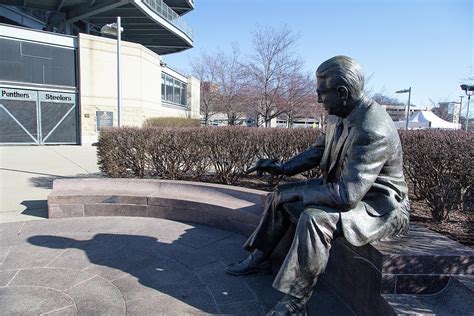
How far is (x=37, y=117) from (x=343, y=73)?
22.1 meters

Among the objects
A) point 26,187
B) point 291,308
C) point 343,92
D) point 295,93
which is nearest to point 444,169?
point 343,92

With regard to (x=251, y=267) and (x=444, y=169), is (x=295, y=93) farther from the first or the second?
(x=251, y=267)

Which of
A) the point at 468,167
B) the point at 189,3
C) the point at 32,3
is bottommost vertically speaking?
the point at 468,167

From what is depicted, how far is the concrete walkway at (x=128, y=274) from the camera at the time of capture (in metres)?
2.66

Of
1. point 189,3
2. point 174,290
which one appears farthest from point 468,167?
point 189,3

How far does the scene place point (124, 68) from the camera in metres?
23.6

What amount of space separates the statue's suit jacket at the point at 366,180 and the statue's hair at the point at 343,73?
0.13 metres

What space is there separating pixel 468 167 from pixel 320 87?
3182mm

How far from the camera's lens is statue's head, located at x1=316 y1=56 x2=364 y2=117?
7.67 feet

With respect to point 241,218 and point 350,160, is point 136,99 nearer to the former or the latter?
point 241,218

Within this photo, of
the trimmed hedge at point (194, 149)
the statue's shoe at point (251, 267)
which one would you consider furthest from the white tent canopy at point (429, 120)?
the statue's shoe at point (251, 267)

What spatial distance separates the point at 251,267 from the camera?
3.20 metres

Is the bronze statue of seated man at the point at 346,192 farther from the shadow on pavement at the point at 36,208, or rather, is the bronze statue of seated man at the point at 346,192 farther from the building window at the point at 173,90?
the building window at the point at 173,90

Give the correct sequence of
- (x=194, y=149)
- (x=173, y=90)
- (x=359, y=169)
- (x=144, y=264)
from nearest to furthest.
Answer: (x=359, y=169) → (x=144, y=264) → (x=194, y=149) → (x=173, y=90)
